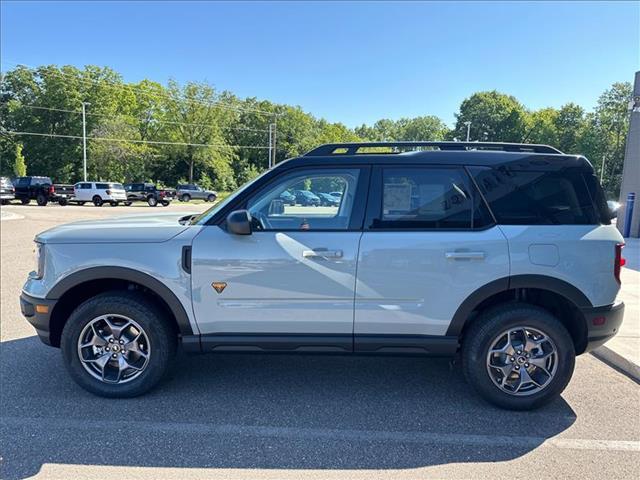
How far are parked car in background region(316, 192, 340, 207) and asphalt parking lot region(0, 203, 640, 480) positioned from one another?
1.54 m

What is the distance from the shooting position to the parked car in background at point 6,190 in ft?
91.5

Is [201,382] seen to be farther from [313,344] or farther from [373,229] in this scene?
[373,229]

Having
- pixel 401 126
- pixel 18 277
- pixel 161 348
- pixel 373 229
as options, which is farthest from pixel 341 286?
pixel 401 126

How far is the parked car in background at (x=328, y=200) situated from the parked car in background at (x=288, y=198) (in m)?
0.20

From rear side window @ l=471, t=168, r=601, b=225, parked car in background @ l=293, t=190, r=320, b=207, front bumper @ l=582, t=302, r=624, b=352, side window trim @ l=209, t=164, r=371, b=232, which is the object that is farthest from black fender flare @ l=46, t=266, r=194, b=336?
→ front bumper @ l=582, t=302, r=624, b=352

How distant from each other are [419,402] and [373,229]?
1430mm

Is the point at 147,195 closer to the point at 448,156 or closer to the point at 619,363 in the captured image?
the point at 448,156

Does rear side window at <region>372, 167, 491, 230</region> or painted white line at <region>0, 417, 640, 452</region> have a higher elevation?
rear side window at <region>372, 167, 491, 230</region>

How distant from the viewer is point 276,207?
11.4 feet

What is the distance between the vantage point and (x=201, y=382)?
148 inches

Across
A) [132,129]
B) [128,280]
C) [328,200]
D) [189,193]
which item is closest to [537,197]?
[328,200]

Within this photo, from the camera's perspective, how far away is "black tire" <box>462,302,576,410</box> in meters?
3.28

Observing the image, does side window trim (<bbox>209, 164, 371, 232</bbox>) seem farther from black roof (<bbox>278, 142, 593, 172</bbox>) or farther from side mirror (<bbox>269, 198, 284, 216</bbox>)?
side mirror (<bbox>269, 198, 284, 216</bbox>)

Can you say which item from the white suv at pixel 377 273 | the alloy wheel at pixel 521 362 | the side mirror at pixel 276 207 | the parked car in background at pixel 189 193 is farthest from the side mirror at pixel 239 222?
the parked car in background at pixel 189 193
